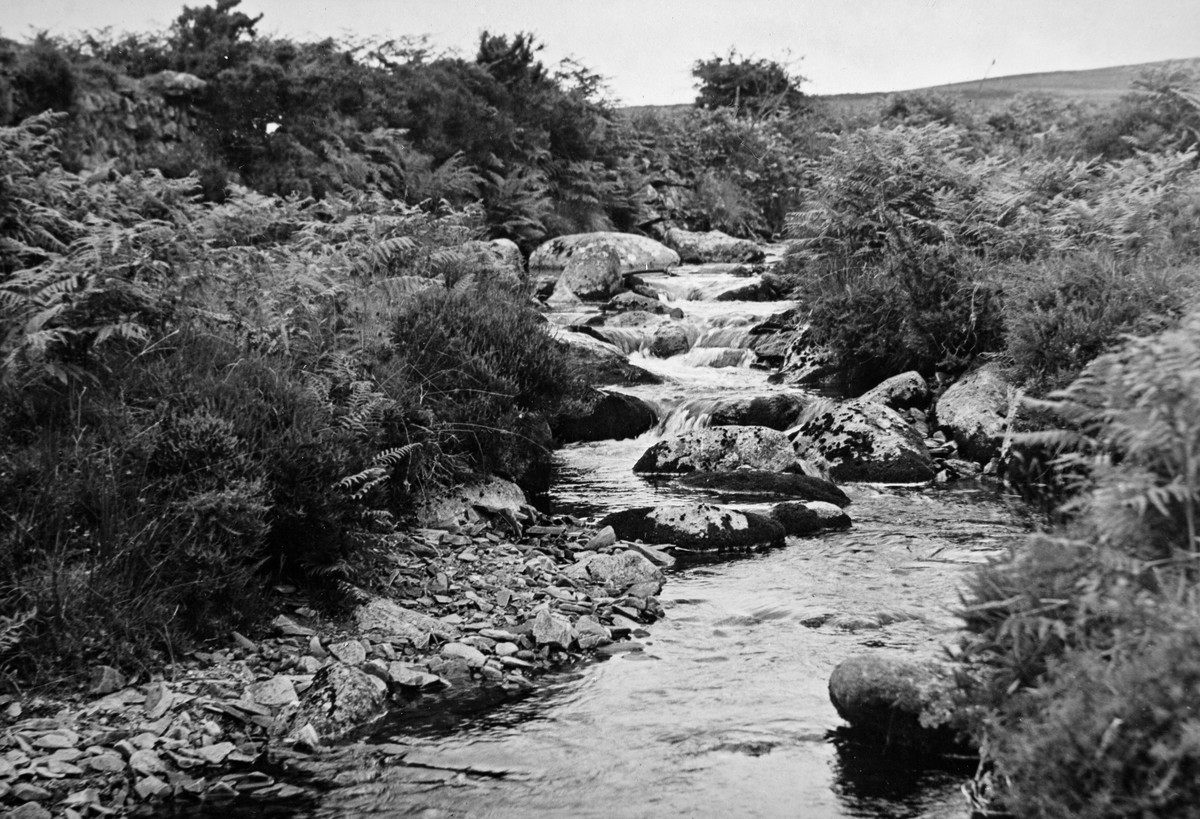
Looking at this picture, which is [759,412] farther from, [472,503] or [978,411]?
[472,503]

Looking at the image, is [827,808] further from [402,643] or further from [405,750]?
[402,643]

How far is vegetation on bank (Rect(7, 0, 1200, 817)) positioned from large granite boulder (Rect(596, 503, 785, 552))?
1355 mm

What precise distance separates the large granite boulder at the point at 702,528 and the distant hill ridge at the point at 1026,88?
29.3 meters

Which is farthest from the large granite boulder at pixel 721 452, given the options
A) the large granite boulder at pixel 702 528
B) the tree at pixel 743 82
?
the tree at pixel 743 82

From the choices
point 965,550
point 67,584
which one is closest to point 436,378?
point 67,584

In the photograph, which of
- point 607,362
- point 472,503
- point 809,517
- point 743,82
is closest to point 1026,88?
point 743,82

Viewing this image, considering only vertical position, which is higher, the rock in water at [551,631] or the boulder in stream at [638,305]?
the boulder in stream at [638,305]

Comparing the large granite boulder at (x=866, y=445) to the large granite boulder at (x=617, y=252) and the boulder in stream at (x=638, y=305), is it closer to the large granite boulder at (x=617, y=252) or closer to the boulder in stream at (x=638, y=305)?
the boulder in stream at (x=638, y=305)

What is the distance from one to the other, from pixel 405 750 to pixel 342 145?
59.6ft

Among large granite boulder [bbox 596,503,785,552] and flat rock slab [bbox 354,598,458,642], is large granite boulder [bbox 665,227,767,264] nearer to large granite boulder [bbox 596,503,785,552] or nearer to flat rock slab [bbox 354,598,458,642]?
large granite boulder [bbox 596,503,785,552]

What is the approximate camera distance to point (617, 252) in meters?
22.3

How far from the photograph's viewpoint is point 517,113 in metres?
27.3

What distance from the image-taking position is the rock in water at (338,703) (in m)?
4.63

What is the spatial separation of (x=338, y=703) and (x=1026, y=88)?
48.4m
